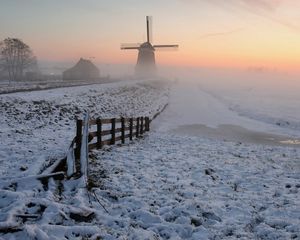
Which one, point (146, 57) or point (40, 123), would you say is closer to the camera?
point (40, 123)

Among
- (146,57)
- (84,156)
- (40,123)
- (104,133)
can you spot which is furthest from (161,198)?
(146,57)

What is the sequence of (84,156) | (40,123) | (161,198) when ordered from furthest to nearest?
(40,123) < (84,156) < (161,198)

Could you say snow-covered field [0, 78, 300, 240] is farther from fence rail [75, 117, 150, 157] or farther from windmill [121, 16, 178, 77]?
windmill [121, 16, 178, 77]

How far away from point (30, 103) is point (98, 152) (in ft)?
43.4

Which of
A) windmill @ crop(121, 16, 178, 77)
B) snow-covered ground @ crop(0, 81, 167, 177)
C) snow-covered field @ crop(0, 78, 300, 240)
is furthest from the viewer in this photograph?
windmill @ crop(121, 16, 178, 77)

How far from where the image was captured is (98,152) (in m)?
14.3

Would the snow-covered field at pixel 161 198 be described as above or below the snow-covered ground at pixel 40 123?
below

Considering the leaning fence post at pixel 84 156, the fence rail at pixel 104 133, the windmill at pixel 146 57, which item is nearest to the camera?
the leaning fence post at pixel 84 156

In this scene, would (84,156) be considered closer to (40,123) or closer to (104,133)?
(104,133)

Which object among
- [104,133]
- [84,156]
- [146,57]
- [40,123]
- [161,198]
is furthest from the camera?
[146,57]

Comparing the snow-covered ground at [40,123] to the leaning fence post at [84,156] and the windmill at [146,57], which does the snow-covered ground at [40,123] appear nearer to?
the leaning fence post at [84,156]

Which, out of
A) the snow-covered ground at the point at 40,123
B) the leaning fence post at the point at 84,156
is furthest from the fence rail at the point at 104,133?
the snow-covered ground at the point at 40,123

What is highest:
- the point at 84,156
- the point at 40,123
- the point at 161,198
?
the point at 84,156

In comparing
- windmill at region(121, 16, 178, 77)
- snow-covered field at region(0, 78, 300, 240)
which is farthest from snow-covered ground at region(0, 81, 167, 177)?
windmill at region(121, 16, 178, 77)
